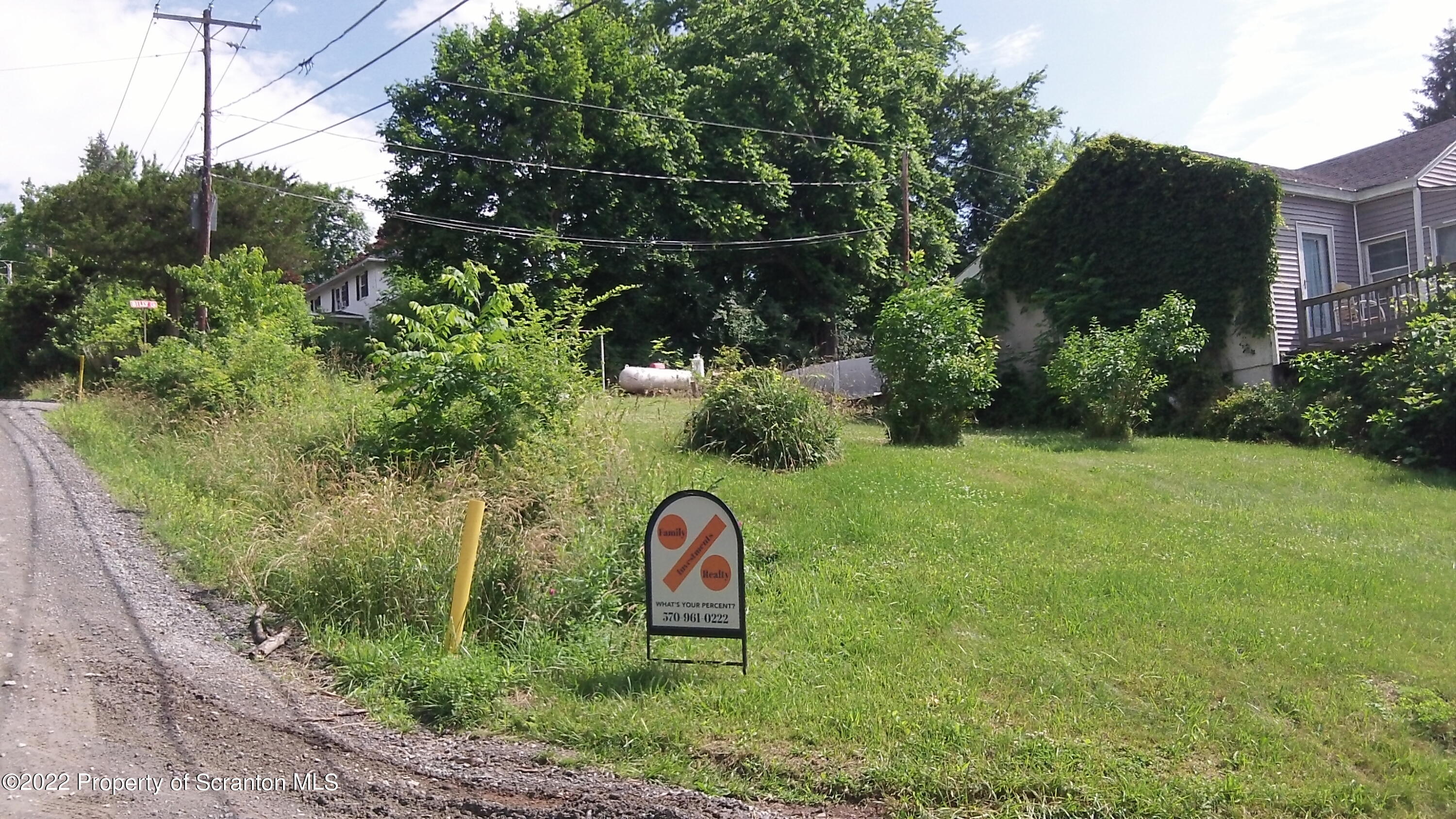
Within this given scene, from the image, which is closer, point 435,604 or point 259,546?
point 435,604

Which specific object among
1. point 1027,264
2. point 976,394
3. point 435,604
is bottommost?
point 435,604

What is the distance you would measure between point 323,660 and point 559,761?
2.31 m

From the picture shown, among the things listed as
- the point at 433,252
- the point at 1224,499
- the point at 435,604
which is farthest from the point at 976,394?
the point at 433,252

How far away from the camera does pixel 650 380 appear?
2339 cm

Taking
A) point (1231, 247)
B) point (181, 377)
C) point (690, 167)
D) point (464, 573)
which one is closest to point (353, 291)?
point (690, 167)

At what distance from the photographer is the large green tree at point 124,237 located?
1405 inches

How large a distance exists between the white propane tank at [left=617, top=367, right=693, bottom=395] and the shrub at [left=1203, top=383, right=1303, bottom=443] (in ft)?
34.0

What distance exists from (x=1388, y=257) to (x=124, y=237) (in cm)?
3682

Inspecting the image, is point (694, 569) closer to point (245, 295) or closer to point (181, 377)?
point (181, 377)

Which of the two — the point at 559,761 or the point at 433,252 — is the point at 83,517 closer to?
the point at 559,761

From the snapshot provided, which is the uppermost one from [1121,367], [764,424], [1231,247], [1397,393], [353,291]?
[353,291]

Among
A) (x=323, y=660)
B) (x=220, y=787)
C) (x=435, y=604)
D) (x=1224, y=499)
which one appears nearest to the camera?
(x=220, y=787)

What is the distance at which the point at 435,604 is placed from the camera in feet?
23.9

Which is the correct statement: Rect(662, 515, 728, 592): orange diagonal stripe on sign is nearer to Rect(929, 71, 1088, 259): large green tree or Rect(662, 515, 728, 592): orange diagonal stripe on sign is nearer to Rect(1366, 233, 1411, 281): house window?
Rect(1366, 233, 1411, 281): house window
